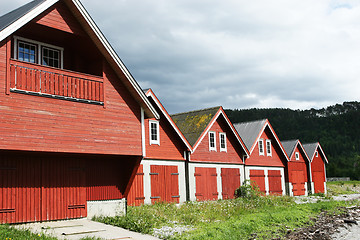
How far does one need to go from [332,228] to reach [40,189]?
14.0 metres

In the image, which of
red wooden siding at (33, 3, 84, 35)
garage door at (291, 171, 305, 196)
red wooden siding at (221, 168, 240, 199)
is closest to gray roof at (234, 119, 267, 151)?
red wooden siding at (221, 168, 240, 199)

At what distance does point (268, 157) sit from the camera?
33.8 m

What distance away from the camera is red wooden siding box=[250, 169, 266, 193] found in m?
31.1

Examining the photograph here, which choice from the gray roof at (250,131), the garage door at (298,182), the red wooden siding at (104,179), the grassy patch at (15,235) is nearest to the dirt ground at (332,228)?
the red wooden siding at (104,179)

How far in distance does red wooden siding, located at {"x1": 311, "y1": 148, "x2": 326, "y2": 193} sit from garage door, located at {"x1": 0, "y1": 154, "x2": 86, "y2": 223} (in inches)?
1297

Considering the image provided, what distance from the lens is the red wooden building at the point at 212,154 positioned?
83.4ft

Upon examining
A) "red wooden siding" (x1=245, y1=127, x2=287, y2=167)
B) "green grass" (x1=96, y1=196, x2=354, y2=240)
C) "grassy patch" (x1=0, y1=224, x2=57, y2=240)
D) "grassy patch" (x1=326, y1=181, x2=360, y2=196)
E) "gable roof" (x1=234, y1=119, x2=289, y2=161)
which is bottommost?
"grassy patch" (x1=326, y1=181, x2=360, y2=196)

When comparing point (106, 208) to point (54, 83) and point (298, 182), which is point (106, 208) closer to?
point (54, 83)

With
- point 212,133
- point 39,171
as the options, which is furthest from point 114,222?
point 212,133

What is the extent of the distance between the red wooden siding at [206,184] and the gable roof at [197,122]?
1.93m

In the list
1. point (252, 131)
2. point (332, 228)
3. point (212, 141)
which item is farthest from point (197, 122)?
point (332, 228)

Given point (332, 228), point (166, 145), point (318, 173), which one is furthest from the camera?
point (318, 173)

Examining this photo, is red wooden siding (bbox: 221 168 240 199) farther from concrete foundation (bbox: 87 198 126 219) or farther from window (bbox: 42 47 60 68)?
window (bbox: 42 47 60 68)

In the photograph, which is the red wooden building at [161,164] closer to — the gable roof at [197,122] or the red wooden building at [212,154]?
the red wooden building at [212,154]
